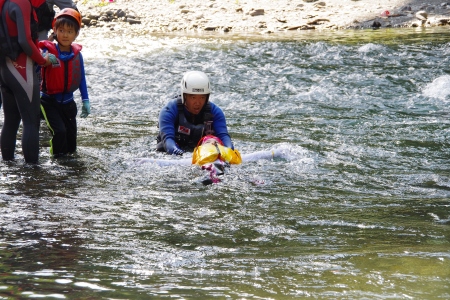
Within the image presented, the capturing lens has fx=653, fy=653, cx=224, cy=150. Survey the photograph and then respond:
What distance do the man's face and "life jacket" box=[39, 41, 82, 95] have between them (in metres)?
1.30

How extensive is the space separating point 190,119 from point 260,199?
94.9 inches

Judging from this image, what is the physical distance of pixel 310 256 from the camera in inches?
171

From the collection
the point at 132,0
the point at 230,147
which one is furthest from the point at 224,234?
the point at 132,0

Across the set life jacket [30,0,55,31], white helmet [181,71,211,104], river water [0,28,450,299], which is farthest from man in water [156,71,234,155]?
life jacket [30,0,55,31]

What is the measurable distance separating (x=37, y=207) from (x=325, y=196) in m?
2.61

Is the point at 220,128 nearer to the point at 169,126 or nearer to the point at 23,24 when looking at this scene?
the point at 169,126

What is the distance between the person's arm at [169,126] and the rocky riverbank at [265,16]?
10.7 meters

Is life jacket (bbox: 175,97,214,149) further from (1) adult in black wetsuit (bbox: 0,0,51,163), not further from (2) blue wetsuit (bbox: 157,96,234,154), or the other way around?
(1) adult in black wetsuit (bbox: 0,0,51,163)

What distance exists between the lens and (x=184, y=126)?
8.05m

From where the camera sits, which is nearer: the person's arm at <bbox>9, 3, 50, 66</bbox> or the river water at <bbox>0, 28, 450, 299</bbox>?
the river water at <bbox>0, 28, 450, 299</bbox>

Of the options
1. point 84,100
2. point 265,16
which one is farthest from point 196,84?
point 265,16

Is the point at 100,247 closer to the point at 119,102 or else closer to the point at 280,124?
the point at 280,124

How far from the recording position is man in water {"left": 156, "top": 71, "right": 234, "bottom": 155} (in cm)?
772

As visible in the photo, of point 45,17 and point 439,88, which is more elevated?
point 45,17
